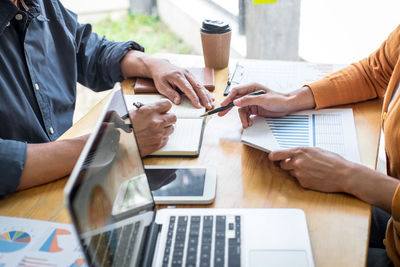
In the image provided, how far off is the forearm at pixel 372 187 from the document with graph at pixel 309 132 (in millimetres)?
77

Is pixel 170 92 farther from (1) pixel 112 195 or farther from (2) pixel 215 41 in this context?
(1) pixel 112 195

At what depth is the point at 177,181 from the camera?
854 millimetres

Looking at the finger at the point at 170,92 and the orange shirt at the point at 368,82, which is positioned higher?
the orange shirt at the point at 368,82

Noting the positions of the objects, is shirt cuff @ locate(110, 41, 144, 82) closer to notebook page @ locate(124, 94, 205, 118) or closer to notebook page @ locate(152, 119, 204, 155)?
notebook page @ locate(124, 94, 205, 118)

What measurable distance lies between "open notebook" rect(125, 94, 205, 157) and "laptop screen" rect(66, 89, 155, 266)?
0.70ft

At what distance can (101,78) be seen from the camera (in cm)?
146

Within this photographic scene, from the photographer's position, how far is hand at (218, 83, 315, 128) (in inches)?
40.9

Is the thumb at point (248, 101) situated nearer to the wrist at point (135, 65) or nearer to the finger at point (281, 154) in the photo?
the finger at point (281, 154)

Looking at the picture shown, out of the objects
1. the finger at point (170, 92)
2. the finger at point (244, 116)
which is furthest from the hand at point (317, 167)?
the finger at point (170, 92)

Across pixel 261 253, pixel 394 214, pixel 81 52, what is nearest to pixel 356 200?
pixel 394 214

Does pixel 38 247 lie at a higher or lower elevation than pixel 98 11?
higher

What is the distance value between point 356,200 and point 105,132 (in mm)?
500

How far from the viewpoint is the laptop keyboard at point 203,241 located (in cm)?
65

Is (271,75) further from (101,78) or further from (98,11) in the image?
(98,11)
